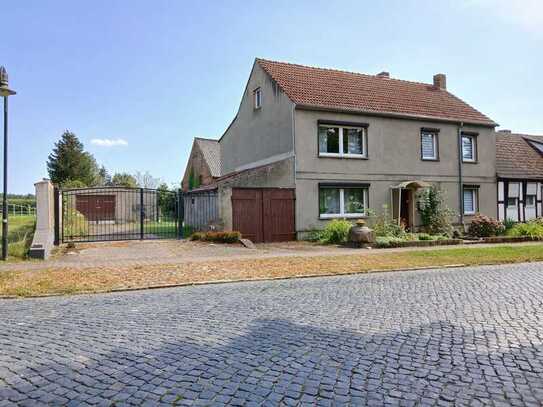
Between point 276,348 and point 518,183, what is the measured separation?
2504 centimetres

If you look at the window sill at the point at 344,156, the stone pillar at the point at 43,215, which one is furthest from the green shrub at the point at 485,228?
the stone pillar at the point at 43,215

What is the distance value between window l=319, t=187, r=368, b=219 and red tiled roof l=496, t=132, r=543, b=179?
9236mm

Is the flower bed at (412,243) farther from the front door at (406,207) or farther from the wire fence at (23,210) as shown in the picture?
the wire fence at (23,210)

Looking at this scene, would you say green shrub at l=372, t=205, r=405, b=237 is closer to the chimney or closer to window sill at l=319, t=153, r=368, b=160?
window sill at l=319, t=153, r=368, b=160

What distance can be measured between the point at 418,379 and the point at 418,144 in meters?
19.6

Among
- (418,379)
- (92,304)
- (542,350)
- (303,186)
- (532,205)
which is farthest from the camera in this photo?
(532,205)

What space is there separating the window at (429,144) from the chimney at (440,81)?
5.66 metres

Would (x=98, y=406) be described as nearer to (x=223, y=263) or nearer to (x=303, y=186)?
(x=223, y=263)

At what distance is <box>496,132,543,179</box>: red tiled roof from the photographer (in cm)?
2447

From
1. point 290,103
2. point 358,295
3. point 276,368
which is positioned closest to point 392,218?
point 290,103

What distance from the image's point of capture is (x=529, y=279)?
29.3ft

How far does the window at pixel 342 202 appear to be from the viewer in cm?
1950

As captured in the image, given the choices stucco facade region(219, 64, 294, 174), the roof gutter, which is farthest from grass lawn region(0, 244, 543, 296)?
stucco facade region(219, 64, 294, 174)

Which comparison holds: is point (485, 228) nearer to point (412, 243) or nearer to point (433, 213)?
point (433, 213)
